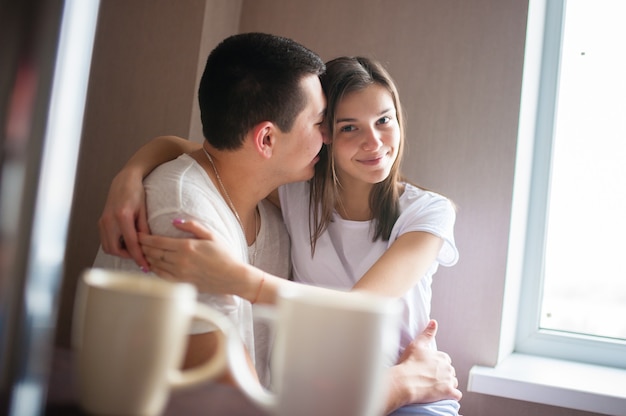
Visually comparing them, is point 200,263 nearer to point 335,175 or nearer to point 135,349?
point 135,349

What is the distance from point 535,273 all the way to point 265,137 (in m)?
1.13

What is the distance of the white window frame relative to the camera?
162 centimetres

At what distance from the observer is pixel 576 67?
1.94m

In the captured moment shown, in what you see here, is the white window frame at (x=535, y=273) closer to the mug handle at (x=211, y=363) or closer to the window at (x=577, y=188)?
the window at (x=577, y=188)

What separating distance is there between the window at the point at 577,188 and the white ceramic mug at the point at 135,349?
5.64 ft

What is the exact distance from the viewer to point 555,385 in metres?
1.50

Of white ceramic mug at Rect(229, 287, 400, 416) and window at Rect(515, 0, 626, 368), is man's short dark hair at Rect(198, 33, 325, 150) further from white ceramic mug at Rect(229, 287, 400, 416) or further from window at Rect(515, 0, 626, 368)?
window at Rect(515, 0, 626, 368)

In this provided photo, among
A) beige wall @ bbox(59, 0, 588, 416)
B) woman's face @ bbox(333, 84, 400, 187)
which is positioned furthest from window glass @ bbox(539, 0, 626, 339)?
woman's face @ bbox(333, 84, 400, 187)

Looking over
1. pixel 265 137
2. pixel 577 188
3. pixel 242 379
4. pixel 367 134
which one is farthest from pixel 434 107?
pixel 242 379

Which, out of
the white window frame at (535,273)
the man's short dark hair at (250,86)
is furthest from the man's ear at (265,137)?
the white window frame at (535,273)

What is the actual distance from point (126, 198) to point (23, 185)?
73cm

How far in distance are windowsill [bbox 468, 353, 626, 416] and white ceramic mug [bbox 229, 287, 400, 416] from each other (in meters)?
1.25

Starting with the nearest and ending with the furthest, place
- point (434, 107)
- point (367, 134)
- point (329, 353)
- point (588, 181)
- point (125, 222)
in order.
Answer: point (329, 353), point (125, 222), point (367, 134), point (434, 107), point (588, 181)

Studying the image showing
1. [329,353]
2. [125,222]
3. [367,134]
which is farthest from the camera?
[367,134]
